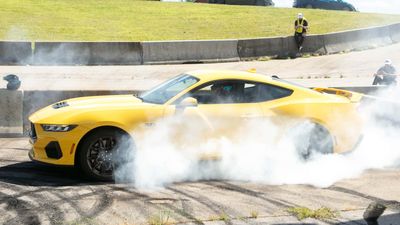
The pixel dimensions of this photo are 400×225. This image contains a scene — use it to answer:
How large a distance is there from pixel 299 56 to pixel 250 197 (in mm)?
17180

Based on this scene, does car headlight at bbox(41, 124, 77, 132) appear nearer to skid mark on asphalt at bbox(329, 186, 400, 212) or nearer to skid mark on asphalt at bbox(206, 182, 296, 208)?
skid mark on asphalt at bbox(206, 182, 296, 208)

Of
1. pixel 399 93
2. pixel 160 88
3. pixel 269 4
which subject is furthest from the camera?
pixel 269 4

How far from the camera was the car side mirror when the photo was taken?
24.5 ft

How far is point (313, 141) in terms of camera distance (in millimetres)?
8203

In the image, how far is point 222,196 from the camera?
6820 millimetres

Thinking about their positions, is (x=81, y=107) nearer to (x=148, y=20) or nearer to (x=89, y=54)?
(x=89, y=54)

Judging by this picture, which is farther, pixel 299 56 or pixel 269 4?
pixel 269 4

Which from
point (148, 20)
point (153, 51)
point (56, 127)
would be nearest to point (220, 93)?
point (56, 127)

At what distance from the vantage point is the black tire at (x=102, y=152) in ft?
23.8

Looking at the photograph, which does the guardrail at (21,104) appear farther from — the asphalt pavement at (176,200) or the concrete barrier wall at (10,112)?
the asphalt pavement at (176,200)

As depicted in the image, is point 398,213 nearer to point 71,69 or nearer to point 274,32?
point 71,69

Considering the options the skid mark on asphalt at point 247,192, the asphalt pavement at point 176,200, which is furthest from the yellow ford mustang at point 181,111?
the skid mark on asphalt at point 247,192

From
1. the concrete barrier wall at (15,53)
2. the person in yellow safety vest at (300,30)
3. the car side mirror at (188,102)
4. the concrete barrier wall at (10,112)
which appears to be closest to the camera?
the car side mirror at (188,102)

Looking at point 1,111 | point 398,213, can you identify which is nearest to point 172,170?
point 398,213
